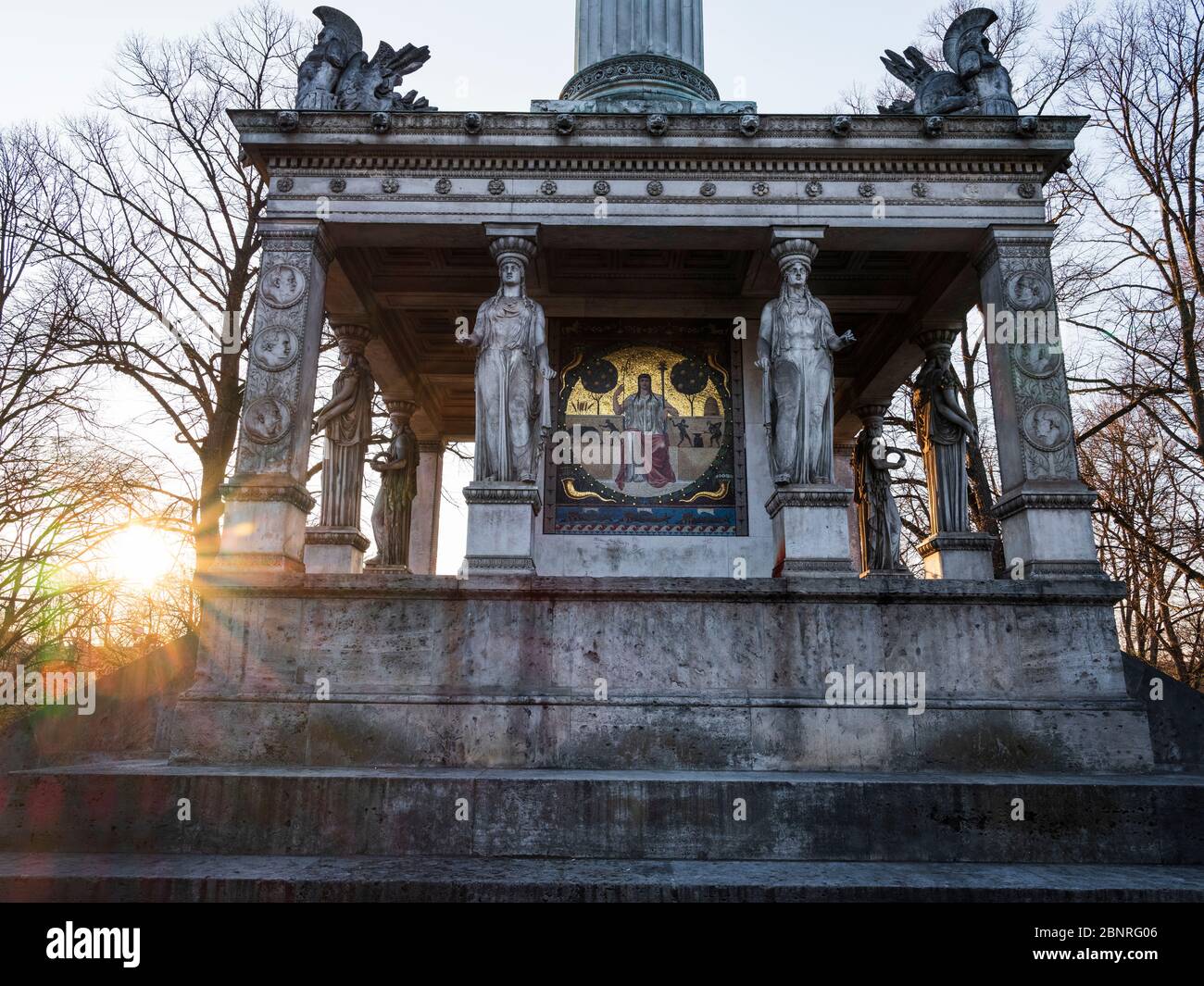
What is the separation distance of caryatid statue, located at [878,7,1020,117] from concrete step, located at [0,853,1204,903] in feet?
30.1

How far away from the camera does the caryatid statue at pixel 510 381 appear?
→ 10.5m

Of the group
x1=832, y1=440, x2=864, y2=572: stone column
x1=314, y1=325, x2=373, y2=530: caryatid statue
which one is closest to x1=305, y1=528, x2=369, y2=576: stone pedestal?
x1=314, y1=325, x2=373, y2=530: caryatid statue

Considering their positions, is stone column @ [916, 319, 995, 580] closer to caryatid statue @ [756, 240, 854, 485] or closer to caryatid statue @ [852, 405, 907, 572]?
caryatid statue @ [852, 405, 907, 572]

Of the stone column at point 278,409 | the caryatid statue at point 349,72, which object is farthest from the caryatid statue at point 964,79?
the stone column at point 278,409

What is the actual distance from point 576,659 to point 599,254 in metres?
6.25

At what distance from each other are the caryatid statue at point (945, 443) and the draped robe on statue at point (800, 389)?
3.43 m

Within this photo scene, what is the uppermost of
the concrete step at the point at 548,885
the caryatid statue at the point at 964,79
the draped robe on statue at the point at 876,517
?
the caryatid statue at the point at 964,79

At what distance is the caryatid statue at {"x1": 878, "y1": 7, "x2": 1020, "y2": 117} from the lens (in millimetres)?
11570

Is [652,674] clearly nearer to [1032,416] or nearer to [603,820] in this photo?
[603,820]

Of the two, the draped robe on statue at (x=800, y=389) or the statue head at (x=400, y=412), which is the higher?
the statue head at (x=400, y=412)

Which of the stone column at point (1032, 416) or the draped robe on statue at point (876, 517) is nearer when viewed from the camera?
the stone column at point (1032, 416)
